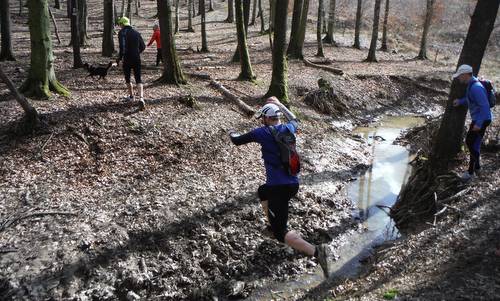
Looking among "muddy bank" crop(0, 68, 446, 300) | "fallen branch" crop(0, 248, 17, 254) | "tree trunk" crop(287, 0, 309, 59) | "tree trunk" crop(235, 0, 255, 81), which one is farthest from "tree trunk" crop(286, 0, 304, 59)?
"fallen branch" crop(0, 248, 17, 254)

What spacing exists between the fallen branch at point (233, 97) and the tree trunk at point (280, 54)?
51.0 inches

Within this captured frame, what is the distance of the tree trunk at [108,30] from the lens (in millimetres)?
16888

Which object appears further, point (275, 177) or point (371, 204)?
point (371, 204)

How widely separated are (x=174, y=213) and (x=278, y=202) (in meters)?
2.62

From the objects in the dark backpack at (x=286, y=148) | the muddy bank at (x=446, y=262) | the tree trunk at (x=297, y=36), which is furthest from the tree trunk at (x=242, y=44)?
the dark backpack at (x=286, y=148)

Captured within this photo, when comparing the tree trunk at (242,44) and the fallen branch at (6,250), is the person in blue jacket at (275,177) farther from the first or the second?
the tree trunk at (242,44)

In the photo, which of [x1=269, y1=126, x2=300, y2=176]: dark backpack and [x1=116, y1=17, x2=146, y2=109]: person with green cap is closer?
[x1=269, y1=126, x2=300, y2=176]: dark backpack

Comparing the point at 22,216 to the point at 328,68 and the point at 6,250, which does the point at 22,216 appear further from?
the point at 328,68

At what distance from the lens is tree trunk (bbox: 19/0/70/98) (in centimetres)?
970

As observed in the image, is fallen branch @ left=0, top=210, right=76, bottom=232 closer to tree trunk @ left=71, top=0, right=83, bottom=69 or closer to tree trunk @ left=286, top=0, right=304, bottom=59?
tree trunk @ left=71, top=0, right=83, bottom=69

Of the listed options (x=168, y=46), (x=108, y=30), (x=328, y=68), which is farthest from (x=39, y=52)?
(x=328, y=68)

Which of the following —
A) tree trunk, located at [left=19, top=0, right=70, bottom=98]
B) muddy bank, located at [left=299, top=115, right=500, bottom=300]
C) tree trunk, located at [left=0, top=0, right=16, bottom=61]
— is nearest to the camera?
muddy bank, located at [left=299, top=115, right=500, bottom=300]

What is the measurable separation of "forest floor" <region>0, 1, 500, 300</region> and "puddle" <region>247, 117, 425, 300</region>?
0.24 metres

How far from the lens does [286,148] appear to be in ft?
18.6
